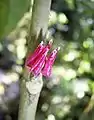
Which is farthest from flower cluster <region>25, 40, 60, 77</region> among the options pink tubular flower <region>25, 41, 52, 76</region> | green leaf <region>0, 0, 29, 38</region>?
green leaf <region>0, 0, 29, 38</region>

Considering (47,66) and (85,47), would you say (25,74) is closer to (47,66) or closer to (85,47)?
(47,66)

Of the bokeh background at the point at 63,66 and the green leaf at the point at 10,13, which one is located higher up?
the green leaf at the point at 10,13

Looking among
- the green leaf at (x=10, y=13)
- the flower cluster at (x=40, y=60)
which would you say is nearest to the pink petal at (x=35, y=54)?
the flower cluster at (x=40, y=60)

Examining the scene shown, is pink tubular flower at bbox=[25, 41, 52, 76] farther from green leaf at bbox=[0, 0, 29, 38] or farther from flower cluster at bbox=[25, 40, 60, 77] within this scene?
green leaf at bbox=[0, 0, 29, 38]

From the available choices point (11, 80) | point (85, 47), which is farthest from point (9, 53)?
point (85, 47)

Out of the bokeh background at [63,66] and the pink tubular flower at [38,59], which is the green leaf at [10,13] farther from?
the pink tubular flower at [38,59]

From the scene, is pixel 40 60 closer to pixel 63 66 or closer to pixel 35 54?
pixel 35 54
